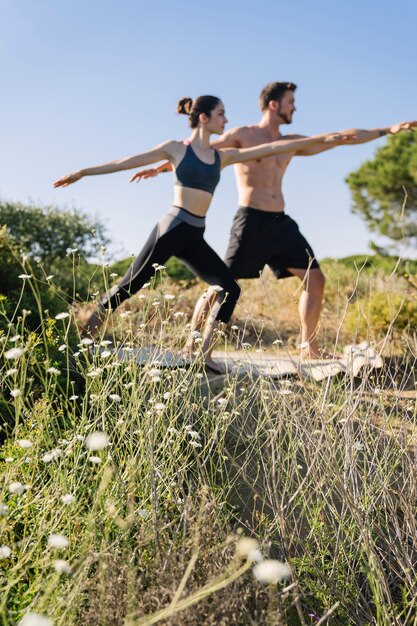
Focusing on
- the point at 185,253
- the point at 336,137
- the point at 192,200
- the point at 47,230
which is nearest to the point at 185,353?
the point at 185,253

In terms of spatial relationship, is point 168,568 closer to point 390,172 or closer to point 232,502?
point 232,502

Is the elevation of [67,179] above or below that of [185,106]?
below

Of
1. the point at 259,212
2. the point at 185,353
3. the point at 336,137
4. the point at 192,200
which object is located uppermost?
the point at 336,137

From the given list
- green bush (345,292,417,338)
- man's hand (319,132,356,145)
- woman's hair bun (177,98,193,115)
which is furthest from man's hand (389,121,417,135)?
green bush (345,292,417,338)

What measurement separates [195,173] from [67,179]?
1.07 meters

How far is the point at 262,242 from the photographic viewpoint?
6.70 m

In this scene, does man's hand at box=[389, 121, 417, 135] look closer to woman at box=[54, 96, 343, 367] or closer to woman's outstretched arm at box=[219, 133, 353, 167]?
woman's outstretched arm at box=[219, 133, 353, 167]

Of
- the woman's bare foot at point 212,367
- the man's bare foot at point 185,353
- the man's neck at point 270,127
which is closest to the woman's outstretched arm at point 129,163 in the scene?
the man's neck at point 270,127

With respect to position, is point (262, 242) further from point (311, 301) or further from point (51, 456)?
point (51, 456)

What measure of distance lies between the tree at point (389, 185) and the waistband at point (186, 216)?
16.2 m

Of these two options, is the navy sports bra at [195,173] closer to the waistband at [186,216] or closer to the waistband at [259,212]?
the waistband at [186,216]

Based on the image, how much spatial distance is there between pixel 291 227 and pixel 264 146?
3.12ft

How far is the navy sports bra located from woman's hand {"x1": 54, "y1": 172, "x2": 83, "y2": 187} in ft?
2.83

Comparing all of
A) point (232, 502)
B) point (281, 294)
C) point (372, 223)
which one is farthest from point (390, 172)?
point (232, 502)
